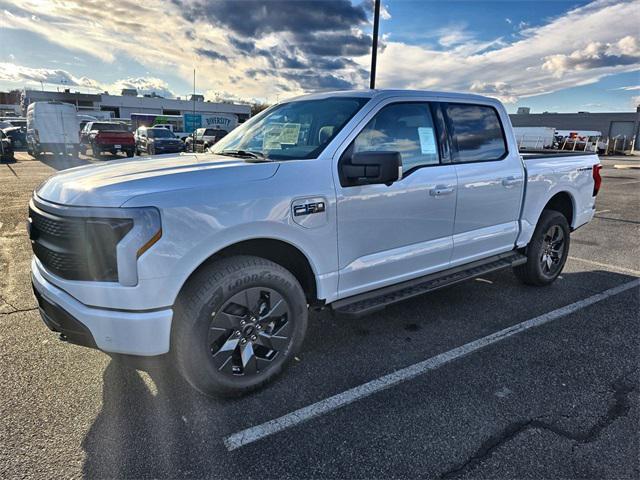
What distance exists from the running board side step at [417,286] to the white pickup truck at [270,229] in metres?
0.01

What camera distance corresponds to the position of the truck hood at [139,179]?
95.9 inches

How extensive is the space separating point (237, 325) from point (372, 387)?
1025 millimetres

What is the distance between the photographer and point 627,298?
15.6ft

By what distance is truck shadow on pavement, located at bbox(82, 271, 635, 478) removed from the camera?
231 cm

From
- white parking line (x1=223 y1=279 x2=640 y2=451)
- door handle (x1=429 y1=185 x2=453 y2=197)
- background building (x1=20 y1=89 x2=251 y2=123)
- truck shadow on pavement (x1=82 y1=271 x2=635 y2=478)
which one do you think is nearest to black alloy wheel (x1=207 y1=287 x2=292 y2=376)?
truck shadow on pavement (x1=82 y1=271 x2=635 y2=478)

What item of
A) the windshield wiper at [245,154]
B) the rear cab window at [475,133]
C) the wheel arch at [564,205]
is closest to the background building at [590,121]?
the wheel arch at [564,205]

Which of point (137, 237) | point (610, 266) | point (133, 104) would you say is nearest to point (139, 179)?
point (137, 237)

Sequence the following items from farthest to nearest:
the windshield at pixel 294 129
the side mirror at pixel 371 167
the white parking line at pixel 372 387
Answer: the windshield at pixel 294 129 → the side mirror at pixel 371 167 → the white parking line at pixel 372 387

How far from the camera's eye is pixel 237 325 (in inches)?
108

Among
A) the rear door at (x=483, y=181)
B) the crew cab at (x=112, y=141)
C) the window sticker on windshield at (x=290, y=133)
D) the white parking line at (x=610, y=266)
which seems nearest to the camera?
the window sticker on windshield at (x=290, y=133)

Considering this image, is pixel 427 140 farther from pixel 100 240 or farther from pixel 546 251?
pixel 100 240

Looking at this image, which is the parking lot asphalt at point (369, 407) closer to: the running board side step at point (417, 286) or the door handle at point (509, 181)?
the running board side step at point (417, 286)

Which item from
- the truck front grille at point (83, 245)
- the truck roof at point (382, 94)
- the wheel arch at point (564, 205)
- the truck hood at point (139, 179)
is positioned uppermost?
the truck roof at point (382, 94)

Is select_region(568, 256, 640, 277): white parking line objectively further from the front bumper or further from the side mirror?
the front bumper
